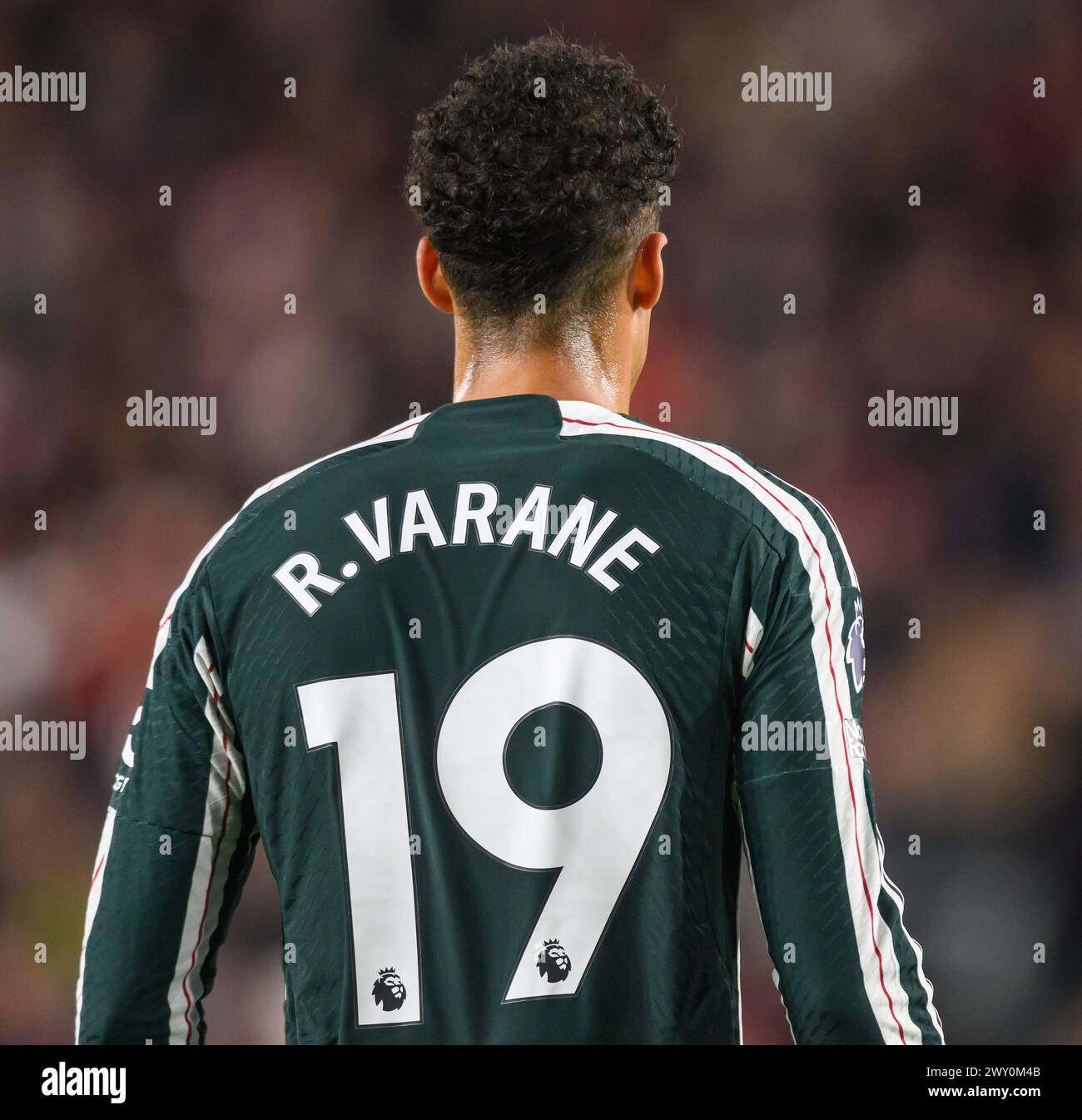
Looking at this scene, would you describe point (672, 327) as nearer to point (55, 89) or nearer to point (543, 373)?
point (55, 89)

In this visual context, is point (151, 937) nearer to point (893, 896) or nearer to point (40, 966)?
point (893, 896)

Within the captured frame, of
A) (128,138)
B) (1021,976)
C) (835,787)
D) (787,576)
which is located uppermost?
Result: (128,138)

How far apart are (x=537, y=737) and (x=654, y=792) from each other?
0.07 m

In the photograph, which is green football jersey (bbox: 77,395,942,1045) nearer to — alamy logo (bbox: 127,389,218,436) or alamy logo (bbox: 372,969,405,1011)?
alamy logo (bbox: 372,969,405,1011)

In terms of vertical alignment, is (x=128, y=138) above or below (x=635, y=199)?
above

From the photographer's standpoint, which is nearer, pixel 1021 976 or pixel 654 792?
pixel 654 792

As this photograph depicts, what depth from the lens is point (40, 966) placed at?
222 centimetres

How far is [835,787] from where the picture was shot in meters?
0.65

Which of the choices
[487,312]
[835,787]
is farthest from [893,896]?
[487,312]

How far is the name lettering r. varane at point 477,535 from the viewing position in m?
0.64

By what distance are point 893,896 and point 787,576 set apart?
186 mm
